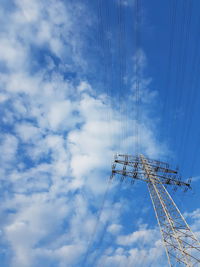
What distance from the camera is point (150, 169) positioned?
1236 inches

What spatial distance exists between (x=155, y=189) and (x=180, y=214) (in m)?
4.13

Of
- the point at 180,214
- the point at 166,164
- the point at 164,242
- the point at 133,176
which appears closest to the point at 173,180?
the point at 166,164

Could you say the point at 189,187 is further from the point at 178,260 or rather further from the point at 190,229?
the point at 178,260

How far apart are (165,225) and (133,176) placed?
8.43 metres

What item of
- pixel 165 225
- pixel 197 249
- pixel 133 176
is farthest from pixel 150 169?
pixel 197 249

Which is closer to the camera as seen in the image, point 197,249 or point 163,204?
point 197,249

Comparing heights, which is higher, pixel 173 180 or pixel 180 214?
pixel 173 180

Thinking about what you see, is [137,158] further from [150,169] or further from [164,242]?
[164,242]

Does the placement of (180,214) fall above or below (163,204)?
below

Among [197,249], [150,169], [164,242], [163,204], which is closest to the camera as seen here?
[197,249]

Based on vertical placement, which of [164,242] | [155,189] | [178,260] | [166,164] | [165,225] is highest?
[166,164]

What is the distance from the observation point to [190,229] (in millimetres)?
23312

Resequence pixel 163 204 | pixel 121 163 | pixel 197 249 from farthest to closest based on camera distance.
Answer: pixel 121 163, pixel 163 204, pixel 197 249

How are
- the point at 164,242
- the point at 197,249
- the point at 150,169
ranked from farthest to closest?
1. the point at 150,169
2. the point at 164,242
3. the point at 197,249
